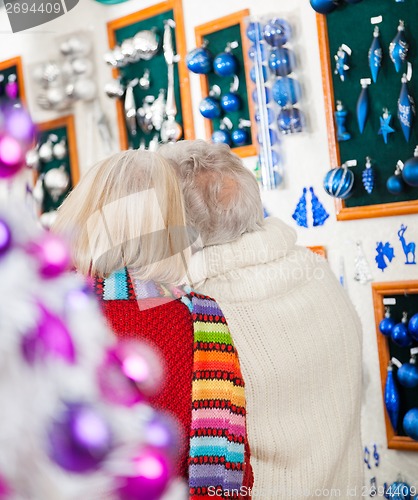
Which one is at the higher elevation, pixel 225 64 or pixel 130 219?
pixel 225 64

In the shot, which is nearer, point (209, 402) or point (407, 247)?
point (209, 402)

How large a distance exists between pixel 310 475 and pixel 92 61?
2768 millimetres

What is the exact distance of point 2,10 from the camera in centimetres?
402

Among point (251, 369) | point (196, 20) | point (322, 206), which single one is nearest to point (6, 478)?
point (251, 369)

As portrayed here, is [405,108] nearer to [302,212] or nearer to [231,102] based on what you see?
[302,212]

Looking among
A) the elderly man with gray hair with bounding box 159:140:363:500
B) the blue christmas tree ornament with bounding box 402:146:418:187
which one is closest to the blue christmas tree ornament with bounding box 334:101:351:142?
the blue christmas tree ornament with bounding box 402:146:418:187

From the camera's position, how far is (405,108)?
2.53 metres

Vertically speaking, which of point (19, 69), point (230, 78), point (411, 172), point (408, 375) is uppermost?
point (19, 69)

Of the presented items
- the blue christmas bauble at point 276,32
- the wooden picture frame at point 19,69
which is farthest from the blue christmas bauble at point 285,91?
the wooden picture frame at point 19,69

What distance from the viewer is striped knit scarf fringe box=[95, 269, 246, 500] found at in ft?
3.94

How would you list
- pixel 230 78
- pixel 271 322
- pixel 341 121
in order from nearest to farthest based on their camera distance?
pixel 271 322
pixel 341 121
pixel 230 78

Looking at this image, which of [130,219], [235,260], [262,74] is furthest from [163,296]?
[262,74]

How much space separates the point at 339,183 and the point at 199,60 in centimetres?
89

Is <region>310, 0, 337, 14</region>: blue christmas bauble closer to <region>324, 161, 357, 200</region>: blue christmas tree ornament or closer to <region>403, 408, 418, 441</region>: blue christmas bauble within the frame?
<region>324, 161, 357, 200</region>: blue christmas tree ornament
